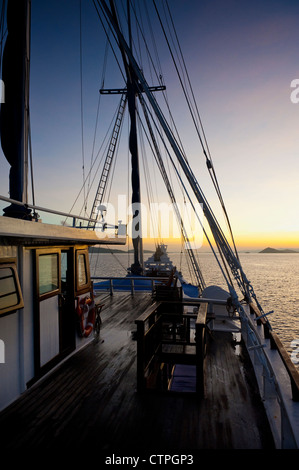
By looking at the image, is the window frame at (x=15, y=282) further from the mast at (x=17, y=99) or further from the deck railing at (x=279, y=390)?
the deck railing at (x=279, y=390)

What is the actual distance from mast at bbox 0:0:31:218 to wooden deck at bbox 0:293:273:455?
383 centimetres

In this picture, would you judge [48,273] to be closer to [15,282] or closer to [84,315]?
[15,282]

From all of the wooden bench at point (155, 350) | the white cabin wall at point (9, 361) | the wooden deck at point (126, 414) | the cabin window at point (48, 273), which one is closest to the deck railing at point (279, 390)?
the wooden deck at point (126, 414)

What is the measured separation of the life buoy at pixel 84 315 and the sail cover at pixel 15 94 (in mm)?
3045

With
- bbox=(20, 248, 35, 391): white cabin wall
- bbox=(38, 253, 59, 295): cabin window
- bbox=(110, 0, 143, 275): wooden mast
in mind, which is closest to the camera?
bbox=(20, 248, 35, 391): white cabin wall

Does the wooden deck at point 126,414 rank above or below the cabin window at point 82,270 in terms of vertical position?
below

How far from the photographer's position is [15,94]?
612 centimetres

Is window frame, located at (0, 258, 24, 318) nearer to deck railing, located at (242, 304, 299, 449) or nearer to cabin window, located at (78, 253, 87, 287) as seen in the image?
cabin window, located at (78, 253, 87, 287)

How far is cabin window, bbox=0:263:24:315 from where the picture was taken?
4.44 metres

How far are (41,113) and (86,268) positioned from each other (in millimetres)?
10105

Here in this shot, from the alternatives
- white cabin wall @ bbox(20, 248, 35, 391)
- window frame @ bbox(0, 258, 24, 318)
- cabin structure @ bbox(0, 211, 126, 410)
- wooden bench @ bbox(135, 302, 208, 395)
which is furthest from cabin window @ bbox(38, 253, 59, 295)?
wooden bench @ bbox(135, 302, 208, 395)

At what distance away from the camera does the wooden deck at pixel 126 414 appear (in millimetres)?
3639

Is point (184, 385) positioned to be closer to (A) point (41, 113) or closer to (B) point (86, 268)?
(B) point (86, 268)

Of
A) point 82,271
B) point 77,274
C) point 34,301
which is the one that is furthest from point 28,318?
point 82,271
